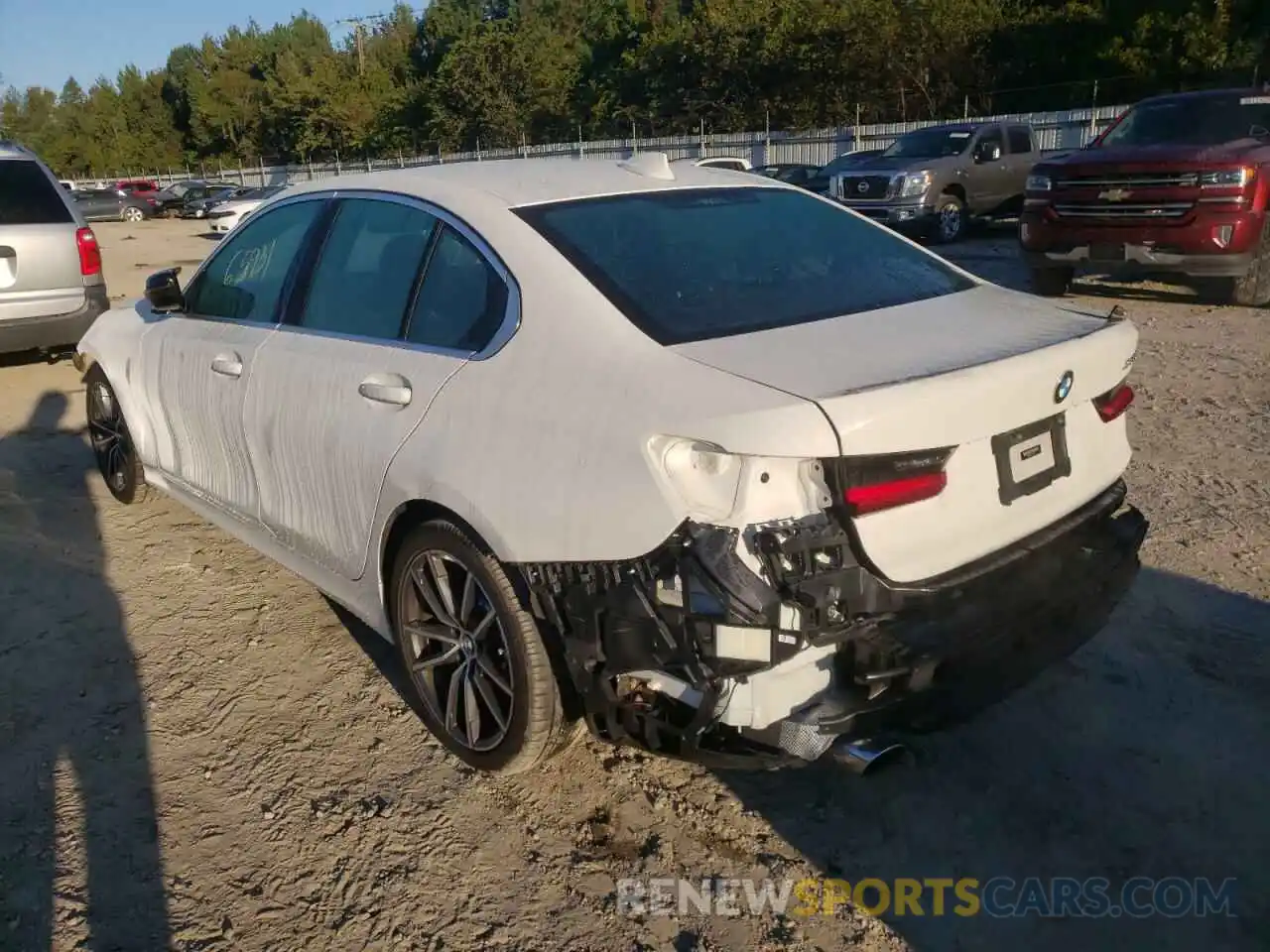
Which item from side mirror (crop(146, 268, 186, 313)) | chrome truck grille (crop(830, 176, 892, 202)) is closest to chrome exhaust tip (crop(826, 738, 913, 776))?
side mirror (crop(146, 268, 186, 313))

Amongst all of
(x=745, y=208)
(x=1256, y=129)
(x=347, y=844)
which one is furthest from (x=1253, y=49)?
(x=347, y=844)

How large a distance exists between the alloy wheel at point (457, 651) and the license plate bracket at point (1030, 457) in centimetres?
134

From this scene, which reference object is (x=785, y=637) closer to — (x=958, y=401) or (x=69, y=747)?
(x=958, y=401)

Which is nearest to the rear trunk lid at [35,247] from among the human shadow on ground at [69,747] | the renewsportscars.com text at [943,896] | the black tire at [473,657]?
the human shadow on ground at [69,747]

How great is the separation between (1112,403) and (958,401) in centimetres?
91

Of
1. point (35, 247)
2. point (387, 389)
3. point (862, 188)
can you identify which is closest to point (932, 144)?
point (862, 188)

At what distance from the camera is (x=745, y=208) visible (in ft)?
11.3

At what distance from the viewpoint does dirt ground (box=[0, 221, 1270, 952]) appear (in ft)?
8.14

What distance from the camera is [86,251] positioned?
26.9 feet

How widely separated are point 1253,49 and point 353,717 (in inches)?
1321

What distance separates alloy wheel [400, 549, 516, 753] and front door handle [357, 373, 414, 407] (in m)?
0.45

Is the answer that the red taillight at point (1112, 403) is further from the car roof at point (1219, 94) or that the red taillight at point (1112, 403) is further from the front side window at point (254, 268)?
the car roof at point (1219, 94)

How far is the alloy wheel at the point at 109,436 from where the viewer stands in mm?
5211

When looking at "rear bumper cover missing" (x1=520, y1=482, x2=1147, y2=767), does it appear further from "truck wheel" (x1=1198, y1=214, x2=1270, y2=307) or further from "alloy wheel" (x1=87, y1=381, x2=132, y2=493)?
"truck wheel" (x1=1198, y1=214, x2=1270, y2=307)
